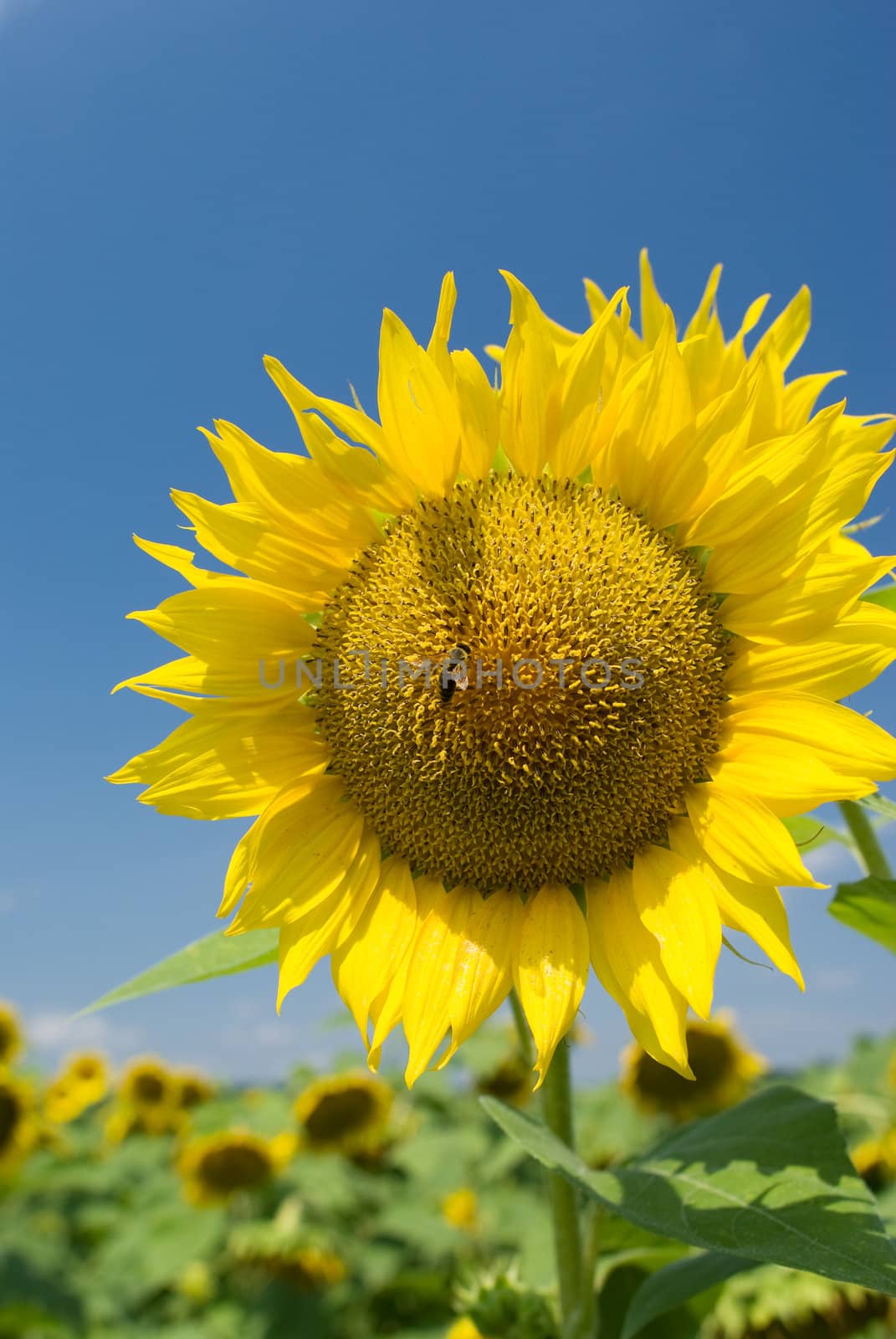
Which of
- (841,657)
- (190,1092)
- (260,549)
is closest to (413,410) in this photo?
(260,549)

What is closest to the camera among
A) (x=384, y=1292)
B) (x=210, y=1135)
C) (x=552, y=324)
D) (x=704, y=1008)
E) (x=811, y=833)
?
(x=704, y=1008)

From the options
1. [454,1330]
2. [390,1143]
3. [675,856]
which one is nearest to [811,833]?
[675,856]

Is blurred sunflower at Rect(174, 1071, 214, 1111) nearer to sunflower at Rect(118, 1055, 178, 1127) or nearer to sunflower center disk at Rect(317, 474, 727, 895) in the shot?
sunflower at Rect(118, 1055, 178, 1127)

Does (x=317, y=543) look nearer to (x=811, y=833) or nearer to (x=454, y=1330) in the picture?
(x=811, y=833)

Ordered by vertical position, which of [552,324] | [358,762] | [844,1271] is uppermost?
[552,324]

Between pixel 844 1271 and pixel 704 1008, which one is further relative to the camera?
pixel 704 1008

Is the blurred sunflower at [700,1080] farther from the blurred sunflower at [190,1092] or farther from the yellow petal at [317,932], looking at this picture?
the yellow petal at [317,932]
